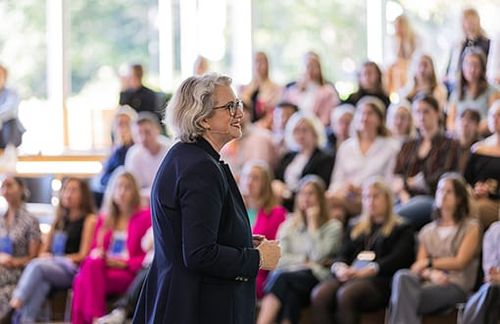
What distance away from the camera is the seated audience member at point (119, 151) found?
31.6 feet

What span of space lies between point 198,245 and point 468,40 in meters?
6.35

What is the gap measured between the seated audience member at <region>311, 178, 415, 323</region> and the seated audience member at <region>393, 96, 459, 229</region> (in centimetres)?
39

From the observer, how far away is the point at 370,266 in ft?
23.7

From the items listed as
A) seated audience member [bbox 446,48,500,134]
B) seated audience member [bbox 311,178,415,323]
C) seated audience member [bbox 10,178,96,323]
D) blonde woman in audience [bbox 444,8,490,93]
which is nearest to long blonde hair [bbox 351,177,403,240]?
seated audience member [bbox 311,178,415,323]

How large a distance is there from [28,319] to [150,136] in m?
1.82

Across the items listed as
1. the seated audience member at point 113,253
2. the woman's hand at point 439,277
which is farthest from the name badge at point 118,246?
the woman's hand at point 439,277

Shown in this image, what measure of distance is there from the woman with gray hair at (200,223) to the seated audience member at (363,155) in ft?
15.0

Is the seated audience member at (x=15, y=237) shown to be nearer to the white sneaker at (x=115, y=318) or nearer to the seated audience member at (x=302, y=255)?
the white sneaker at (x=115, y=318)

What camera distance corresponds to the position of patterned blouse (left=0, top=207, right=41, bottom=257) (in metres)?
8.41

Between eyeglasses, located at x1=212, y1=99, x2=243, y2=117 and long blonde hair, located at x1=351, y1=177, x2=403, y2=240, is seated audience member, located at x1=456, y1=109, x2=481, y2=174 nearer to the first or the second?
long blonde hair, located at x1=351, y1=177, x2=403, y2=240

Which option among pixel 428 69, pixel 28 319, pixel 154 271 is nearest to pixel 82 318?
pixel 28 319

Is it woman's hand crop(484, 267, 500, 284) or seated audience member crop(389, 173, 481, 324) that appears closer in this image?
woman's hand crop(484, 267, 500, 284)

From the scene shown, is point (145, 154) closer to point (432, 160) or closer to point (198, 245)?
point (432, 160)

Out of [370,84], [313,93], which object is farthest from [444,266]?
[313,93]
